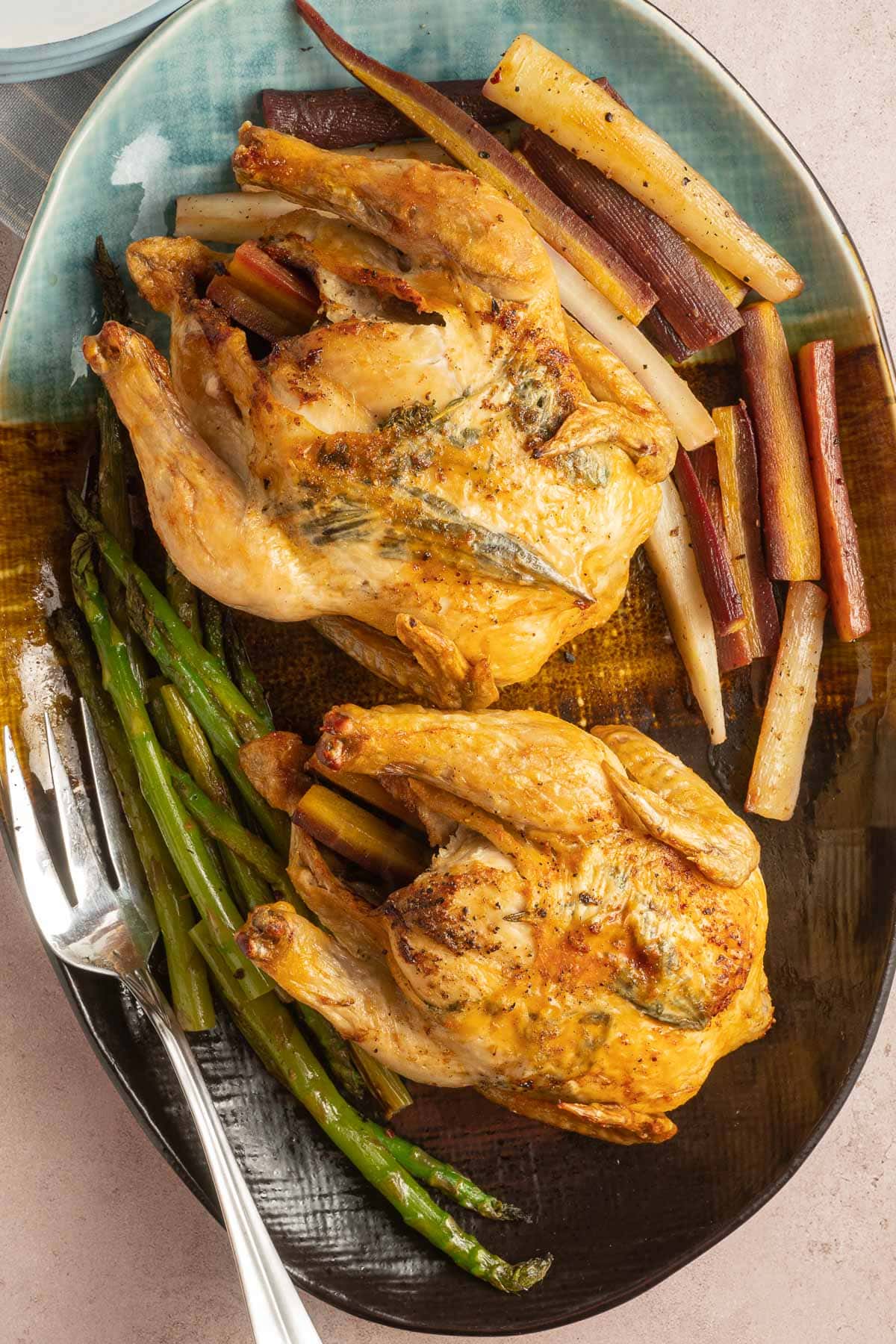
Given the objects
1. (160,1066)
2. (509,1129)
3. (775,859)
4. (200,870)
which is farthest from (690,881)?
(160,1066)

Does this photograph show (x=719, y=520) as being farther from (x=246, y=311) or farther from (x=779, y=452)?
(x=246, y=311)

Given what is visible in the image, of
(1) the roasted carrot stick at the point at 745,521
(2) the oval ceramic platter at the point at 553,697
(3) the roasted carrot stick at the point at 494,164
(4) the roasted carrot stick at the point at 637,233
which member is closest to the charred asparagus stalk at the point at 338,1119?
(2) the oval ceramic platter at the point at 553,697

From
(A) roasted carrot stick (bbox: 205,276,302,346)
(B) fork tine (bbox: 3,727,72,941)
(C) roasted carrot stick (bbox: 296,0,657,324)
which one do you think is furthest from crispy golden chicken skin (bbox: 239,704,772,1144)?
(C) roasted carrot stick (bbox: 296,0,657,324)

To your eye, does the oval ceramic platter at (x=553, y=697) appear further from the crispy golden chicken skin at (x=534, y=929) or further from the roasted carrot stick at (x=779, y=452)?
the crispy golden chicken skin at (x=534, y=929)

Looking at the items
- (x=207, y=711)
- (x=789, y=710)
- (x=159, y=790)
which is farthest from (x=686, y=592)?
(x=159, y=790)

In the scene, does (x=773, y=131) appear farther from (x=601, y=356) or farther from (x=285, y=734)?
(x=285, y=734)

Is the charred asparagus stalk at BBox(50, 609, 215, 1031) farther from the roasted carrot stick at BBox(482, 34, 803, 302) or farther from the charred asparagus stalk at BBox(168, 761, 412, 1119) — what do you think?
the roasted carrot stick at BBox(482, 34, 803, 302)
